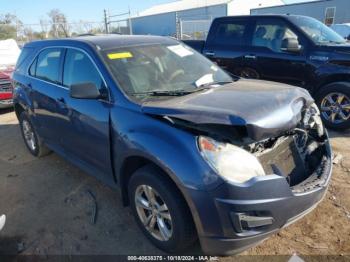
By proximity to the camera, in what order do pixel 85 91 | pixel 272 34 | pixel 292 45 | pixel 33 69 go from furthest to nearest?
pixel 272 34, pixel 292 45, pixel 33 69, pixel 85 91

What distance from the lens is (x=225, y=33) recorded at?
686 cm

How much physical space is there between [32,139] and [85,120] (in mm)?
2229

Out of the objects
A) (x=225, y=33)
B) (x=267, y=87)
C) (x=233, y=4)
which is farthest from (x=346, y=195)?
(x=233, y=4)

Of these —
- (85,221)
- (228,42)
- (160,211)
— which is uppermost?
(228,42)

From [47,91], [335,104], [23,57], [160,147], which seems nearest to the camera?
[160,147]

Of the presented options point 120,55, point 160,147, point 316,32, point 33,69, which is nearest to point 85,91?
point 120,55

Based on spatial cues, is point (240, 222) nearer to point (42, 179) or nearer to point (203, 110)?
point (203, 110)

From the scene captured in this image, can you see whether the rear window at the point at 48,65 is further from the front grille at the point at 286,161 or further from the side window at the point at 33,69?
the front grille at the point at 286,161

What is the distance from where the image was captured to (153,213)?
2.80m

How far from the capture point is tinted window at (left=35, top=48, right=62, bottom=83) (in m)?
3.98

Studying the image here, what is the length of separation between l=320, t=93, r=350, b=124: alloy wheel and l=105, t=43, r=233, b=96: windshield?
8.64 ft

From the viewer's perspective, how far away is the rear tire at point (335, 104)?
214 inches

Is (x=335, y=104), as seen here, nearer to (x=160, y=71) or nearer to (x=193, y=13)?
A: (x=160, y=71)

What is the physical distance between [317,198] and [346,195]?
1.20 m
